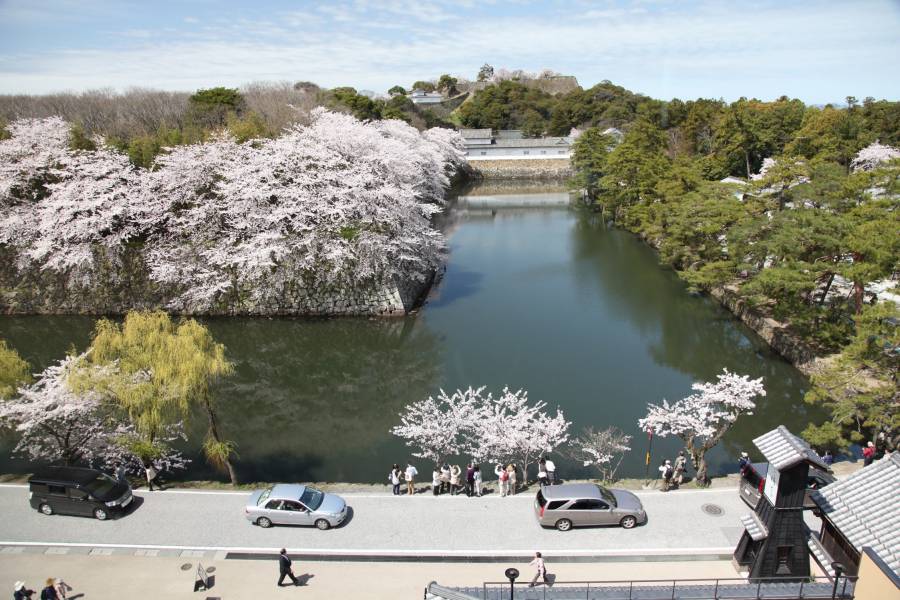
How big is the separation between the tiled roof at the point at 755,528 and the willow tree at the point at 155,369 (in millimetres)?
11387

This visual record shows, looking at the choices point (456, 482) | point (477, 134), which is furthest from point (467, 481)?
point (477, 134)

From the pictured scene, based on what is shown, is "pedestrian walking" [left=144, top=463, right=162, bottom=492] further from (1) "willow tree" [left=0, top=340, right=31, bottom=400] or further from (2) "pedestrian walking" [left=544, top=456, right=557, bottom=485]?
(2) "pedestrian walking" [left=544, top=456, right=557, bottom=485]

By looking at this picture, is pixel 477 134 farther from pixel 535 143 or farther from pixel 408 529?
pixel 408 529

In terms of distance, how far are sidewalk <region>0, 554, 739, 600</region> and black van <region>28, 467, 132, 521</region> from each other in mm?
1277

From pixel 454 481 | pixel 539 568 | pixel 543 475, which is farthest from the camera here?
pixel 543 475

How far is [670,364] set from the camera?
869 inches

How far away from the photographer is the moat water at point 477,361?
55.2ft

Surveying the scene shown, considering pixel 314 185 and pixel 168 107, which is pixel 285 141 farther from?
pixel 168 107

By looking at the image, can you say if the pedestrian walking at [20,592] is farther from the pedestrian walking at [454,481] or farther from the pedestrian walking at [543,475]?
the pedestrian walking at [543,475]

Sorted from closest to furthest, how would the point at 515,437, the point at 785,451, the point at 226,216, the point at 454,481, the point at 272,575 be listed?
the point at 785,451
the point at 272,575
the point at 454,481
the point at 515,437
the point at 226,216

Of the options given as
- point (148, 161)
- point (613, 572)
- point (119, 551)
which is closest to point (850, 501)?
point (613, 572)

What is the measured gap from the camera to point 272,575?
10414 millimetres

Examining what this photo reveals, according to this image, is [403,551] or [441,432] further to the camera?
[441,432]

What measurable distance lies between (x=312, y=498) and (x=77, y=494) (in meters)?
5.04
